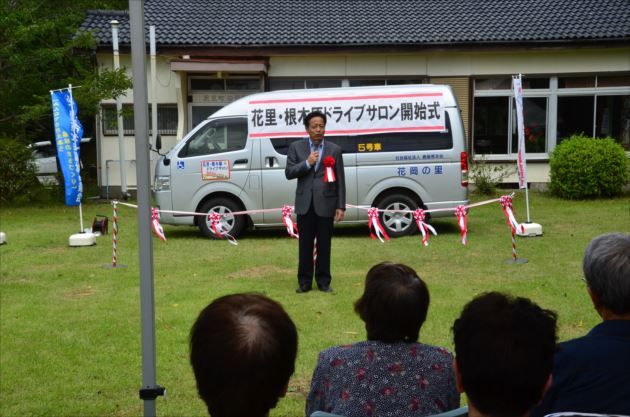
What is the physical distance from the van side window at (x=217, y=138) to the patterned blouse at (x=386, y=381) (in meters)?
10.4

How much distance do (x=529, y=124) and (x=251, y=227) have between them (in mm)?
9620

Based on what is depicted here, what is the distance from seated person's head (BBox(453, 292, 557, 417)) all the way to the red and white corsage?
20.8ft

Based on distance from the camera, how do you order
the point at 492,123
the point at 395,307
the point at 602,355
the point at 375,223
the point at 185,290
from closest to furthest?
1. the point at 602,355
2. the point at 395,307
3. the point at 185,290
4. the point at 375,223
5. the point at 492,123

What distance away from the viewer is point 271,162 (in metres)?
12.9

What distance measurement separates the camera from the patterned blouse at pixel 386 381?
8.92 feet

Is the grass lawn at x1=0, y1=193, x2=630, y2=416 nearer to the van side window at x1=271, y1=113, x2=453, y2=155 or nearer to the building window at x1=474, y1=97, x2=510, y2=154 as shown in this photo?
the van side window at x1=271, y1=113, x2=453, y2=155

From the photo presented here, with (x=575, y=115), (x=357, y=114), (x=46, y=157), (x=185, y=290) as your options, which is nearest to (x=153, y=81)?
(x=46, y=157)

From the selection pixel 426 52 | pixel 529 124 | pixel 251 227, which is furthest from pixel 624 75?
pixel 251 227

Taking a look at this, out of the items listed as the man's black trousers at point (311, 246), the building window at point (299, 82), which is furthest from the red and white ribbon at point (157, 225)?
the building window at point (299, 82)

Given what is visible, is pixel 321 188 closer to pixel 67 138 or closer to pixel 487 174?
pixel 67 138

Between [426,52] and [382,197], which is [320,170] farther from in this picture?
[426,52]

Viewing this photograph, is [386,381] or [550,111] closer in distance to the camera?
[386,381]

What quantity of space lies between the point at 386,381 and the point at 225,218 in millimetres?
10305

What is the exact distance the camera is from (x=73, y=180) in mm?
13094
